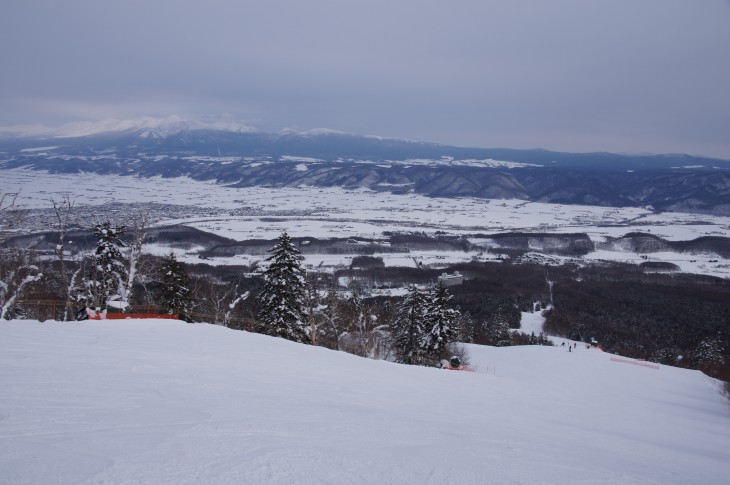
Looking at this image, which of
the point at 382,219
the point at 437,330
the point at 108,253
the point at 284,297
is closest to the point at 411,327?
the point at 437,330

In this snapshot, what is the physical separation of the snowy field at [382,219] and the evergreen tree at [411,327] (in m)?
57.2

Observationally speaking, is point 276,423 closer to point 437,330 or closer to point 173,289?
point 173,289

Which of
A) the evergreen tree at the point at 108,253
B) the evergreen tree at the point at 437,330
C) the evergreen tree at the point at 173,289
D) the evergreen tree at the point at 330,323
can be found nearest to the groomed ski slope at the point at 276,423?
the evergreen tree at the point at 173,289

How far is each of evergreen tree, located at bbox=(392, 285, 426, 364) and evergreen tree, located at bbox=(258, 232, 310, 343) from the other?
6869 mm

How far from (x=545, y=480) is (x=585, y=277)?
9332 cm

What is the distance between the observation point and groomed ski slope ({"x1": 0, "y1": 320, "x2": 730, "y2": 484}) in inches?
153

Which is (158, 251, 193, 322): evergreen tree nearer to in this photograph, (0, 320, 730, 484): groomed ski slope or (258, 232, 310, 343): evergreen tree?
(258, 232, 310, 343): evergreen tree

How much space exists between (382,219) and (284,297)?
419ft

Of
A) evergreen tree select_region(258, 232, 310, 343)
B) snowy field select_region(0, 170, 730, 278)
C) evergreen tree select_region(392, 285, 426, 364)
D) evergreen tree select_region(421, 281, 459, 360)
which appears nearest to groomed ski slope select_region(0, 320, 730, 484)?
evergreen tree select_region(258, 232, 310, 343)

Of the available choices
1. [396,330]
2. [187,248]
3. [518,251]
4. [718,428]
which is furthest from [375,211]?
[718,428]

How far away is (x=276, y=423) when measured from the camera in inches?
208

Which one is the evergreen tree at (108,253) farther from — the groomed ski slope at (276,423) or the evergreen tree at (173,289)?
the groomed ski slope at (276,423)

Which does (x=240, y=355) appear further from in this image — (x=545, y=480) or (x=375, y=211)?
(x=375, y=211)

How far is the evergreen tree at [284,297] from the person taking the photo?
20.2 m
